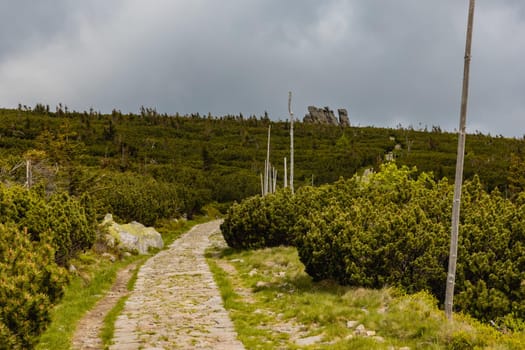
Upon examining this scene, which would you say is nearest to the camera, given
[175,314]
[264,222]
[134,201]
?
[175,314]

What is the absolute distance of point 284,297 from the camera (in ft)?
45.6

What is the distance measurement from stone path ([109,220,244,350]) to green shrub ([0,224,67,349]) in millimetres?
1937

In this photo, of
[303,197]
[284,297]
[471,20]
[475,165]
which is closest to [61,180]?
[303,197]

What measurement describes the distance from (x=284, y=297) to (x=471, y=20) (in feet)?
27.4

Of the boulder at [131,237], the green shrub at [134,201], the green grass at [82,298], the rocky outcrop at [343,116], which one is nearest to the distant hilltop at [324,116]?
the rocky outcrop at [343,116]

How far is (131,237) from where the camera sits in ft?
89.8

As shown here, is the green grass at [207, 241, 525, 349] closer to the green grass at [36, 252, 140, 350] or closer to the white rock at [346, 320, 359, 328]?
the white rock at [346, 320, 359, 328]

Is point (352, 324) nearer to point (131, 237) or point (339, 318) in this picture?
point (339, 318)

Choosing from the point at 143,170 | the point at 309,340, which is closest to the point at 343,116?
the point at 143,170

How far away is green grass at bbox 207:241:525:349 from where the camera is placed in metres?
8.72

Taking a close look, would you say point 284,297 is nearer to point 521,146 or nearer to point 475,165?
point 475,165

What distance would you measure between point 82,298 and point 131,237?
1261 cm

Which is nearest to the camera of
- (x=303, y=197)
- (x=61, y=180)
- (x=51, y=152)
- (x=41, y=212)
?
(x=41, y=212)

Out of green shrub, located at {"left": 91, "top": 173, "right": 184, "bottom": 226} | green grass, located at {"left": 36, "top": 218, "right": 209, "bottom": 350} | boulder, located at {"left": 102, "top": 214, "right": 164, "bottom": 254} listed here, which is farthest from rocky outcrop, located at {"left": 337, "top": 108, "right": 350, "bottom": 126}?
green grass, located at {"left": 36, "top": 218, "right": 209, "bottom": 350}
